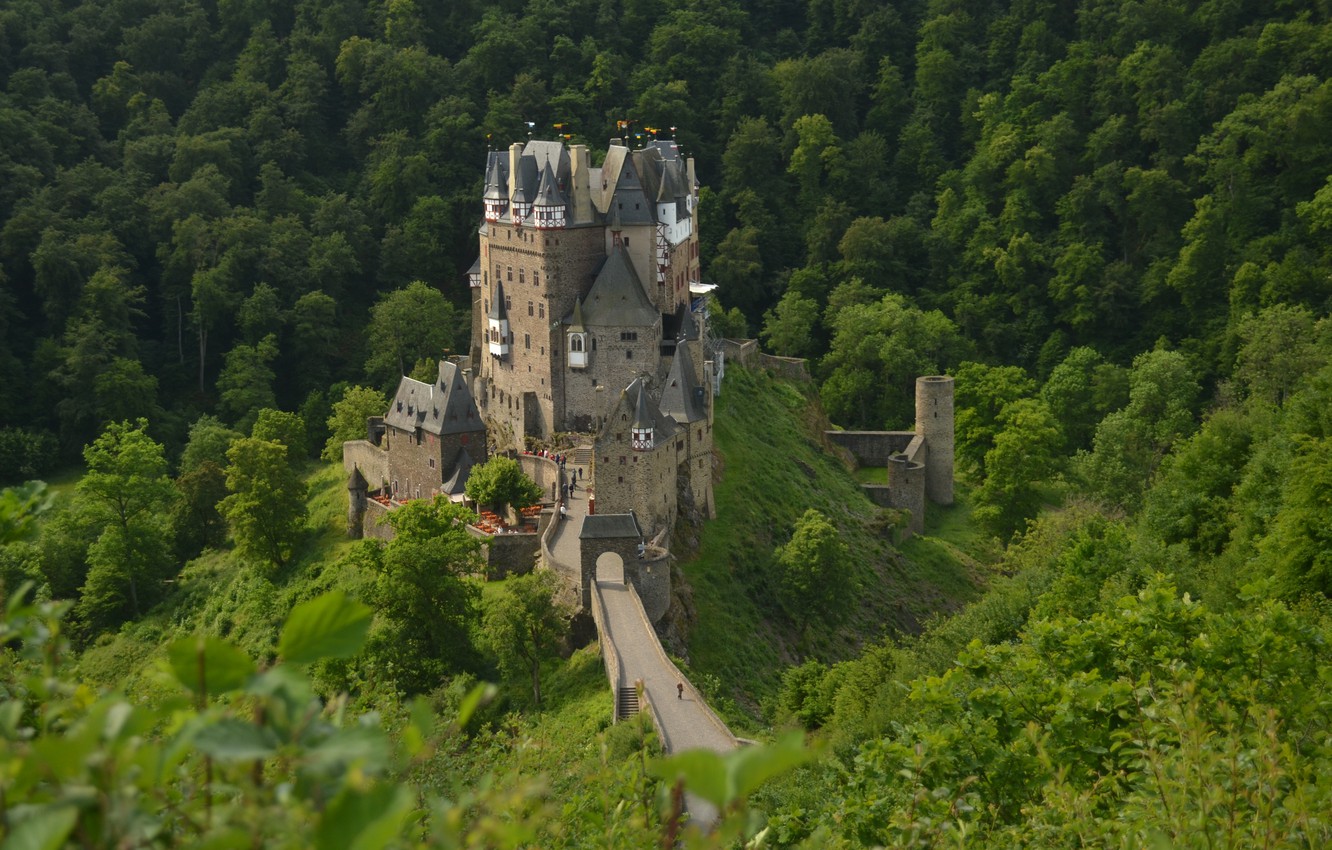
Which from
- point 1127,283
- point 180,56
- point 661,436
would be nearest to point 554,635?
point 661,436

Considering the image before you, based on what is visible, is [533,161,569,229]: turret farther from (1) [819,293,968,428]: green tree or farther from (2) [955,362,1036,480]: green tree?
(1) [819,293,968,428]: green tree

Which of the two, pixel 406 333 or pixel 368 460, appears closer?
pixel 368 460

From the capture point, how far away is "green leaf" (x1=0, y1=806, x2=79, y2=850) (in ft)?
17.7

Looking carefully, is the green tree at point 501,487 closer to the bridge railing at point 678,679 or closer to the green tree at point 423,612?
the green tree at point 423,612

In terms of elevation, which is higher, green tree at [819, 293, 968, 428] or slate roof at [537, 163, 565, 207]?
slate roof at [537, 163, 565, 207]

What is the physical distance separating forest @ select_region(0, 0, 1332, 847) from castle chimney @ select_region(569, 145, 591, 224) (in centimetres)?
1333

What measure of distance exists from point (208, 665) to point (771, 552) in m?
47.5

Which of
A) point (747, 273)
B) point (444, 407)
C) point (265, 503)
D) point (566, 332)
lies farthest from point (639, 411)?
point (747, 273)

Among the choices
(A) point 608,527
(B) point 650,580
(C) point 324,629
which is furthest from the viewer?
(A) point 608,527

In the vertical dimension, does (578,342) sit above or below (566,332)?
below

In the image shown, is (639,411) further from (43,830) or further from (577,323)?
(43,830)

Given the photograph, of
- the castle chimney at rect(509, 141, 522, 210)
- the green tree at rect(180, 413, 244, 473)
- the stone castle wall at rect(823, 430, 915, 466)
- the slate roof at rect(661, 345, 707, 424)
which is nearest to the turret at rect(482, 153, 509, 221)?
the castle chimney at rect(509, 141, 522, 210)

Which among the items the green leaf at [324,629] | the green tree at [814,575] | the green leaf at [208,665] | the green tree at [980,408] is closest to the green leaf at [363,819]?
the green leaf at [324,629]

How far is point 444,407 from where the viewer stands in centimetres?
5200
